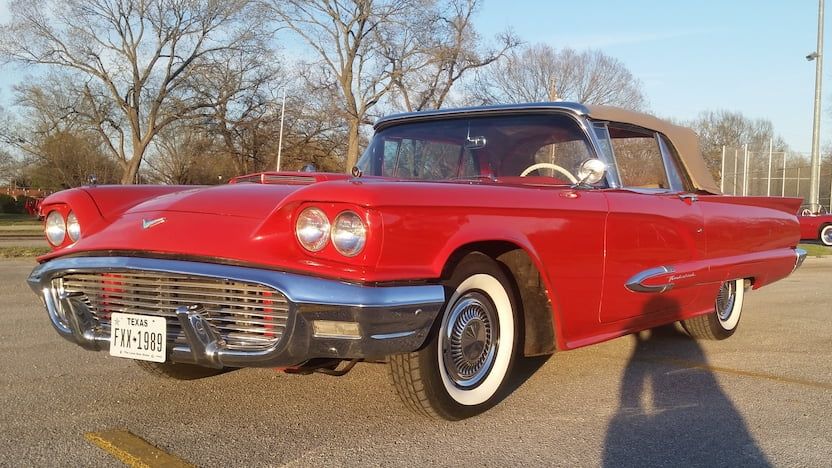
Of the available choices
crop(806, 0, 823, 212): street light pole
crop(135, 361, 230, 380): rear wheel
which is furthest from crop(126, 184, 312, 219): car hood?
crop(806, 0, 823, 212): street light pole

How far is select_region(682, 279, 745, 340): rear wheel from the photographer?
17.7ft

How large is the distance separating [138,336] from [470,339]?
144 cm

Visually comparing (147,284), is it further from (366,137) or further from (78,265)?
(366,137)

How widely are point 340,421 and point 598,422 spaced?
1161mm

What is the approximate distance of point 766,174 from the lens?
27.4 metres

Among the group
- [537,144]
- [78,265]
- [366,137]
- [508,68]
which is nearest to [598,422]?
[537,144]

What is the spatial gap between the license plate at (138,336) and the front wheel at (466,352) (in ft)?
3.12

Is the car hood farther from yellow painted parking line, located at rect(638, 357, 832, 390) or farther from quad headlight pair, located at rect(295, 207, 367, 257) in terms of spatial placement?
yellow painted parking line, located at rect(638, 357, 832, 390)

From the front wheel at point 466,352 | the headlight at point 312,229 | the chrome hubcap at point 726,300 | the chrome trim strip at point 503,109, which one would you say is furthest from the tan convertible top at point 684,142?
the headlight at point 312,229

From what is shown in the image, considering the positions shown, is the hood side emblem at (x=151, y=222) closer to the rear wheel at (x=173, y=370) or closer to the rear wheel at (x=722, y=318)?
the rear wheel at (x=173, y=370)

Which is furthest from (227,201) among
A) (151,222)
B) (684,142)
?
(684,142)

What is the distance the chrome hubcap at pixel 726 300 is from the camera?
5.54m

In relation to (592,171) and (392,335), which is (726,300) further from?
(392,335)

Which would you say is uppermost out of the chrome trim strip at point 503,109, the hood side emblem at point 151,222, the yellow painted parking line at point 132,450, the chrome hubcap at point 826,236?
the chrome trim strip at point 503,109
